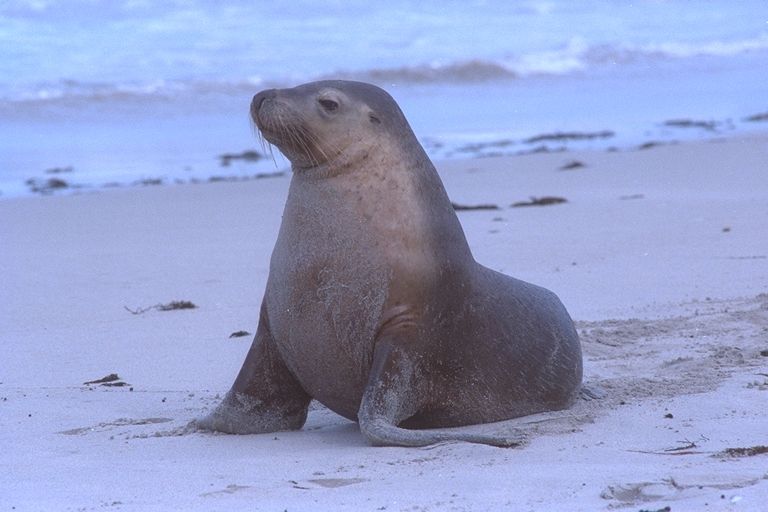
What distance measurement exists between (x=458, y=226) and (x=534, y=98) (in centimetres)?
1520

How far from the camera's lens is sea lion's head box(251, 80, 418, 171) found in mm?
4910

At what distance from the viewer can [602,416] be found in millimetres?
5066

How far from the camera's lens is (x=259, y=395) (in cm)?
515

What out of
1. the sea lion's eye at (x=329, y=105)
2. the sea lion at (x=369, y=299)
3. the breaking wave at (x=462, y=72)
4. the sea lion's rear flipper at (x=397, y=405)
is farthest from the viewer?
the breaking wave at (x=462, y=72)

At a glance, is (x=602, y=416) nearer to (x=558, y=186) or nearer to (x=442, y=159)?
(x=558, y=186)

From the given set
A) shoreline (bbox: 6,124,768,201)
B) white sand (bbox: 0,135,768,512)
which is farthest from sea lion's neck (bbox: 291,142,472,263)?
shoreline (bbox: 6,124,768,201)

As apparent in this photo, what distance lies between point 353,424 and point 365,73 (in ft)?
57.1

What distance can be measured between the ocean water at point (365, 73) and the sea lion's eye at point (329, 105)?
24.4 feet

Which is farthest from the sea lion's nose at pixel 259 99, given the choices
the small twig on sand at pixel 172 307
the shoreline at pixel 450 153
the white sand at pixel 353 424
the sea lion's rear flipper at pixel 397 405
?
the shoreline at pixel 450 153

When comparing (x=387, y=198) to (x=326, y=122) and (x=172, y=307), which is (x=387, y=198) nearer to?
(x=326, y=122)

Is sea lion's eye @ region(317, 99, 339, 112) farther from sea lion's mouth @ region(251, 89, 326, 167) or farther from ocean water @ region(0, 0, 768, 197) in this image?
ocean water @ region(0, 0, 768, 197)

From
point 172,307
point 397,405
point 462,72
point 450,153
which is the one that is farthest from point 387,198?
point 462,72

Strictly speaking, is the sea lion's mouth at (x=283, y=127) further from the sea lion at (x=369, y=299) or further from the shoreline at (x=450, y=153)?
the shoreline at (x=450, y=153)

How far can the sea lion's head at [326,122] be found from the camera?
491 centimetres
